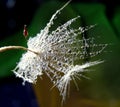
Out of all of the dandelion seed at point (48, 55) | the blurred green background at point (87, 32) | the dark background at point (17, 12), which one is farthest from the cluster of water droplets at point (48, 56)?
the dark background at point (17, 12)

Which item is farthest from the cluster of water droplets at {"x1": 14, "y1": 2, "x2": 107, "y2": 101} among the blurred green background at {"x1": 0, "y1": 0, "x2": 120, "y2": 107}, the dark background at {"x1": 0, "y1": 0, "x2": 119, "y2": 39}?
the dark background at {"x1": 0, "y1": 0, "x2": 119, "y2": 39}

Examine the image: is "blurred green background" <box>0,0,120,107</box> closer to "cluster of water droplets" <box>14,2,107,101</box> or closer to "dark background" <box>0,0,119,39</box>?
"dark background" <box>0,0,119,39</box>

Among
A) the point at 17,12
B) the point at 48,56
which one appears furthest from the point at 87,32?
the point at 48,56

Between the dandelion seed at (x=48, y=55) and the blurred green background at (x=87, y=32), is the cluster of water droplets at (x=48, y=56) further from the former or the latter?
the blurred green background at (x=87, y=32)

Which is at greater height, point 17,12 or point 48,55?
point 17,12

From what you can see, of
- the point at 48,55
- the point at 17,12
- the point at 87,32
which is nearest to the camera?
the point at 48,55

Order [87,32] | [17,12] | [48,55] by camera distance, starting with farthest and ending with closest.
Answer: [17,12] < [87,32] < [48,55]

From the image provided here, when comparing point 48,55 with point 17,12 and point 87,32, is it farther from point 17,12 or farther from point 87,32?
point 17,12

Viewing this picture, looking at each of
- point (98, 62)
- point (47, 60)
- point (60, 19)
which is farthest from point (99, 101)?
point (47, 60)

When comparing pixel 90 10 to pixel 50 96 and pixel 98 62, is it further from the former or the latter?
pixel 50 96
